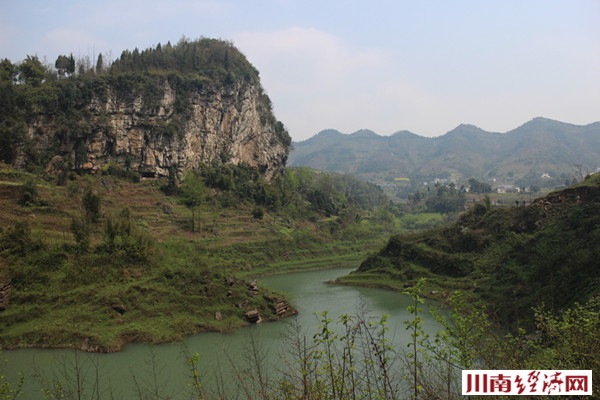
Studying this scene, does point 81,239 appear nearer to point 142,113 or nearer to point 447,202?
point 142,113

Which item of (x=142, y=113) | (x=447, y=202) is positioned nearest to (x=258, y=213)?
(x=142, y=113)

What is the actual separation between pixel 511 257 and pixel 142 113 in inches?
1787

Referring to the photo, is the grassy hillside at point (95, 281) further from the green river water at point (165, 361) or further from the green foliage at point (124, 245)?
the green river water at point (165, 361)

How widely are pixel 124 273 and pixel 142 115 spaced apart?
3693 cm

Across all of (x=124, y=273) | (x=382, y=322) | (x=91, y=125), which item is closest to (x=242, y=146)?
(x=91, y=125)

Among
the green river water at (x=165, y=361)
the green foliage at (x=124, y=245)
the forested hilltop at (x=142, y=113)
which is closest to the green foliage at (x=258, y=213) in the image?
the forested hilltop at (x=142, y=113)

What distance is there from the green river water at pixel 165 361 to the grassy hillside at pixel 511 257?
469cm

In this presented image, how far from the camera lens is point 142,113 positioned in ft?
173

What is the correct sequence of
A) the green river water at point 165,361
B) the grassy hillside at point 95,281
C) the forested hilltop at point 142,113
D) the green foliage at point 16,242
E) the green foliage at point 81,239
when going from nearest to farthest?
the green river water at point 165,361 → the grassy hillside at point 95,281 → the green foliage at point 16,242 → the green foliage at point 81,239 → the forested hilltop at point 142,113

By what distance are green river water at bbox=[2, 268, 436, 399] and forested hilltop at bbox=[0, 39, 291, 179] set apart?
3306 centimetres

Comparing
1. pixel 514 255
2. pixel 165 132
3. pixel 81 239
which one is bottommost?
pixel 514 255

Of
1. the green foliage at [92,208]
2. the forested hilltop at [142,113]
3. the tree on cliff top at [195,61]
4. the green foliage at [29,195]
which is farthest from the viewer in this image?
the tree on cliff top at [195,61]

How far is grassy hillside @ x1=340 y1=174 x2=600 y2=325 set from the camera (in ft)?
54.6

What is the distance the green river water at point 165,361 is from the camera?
11.8 meters
